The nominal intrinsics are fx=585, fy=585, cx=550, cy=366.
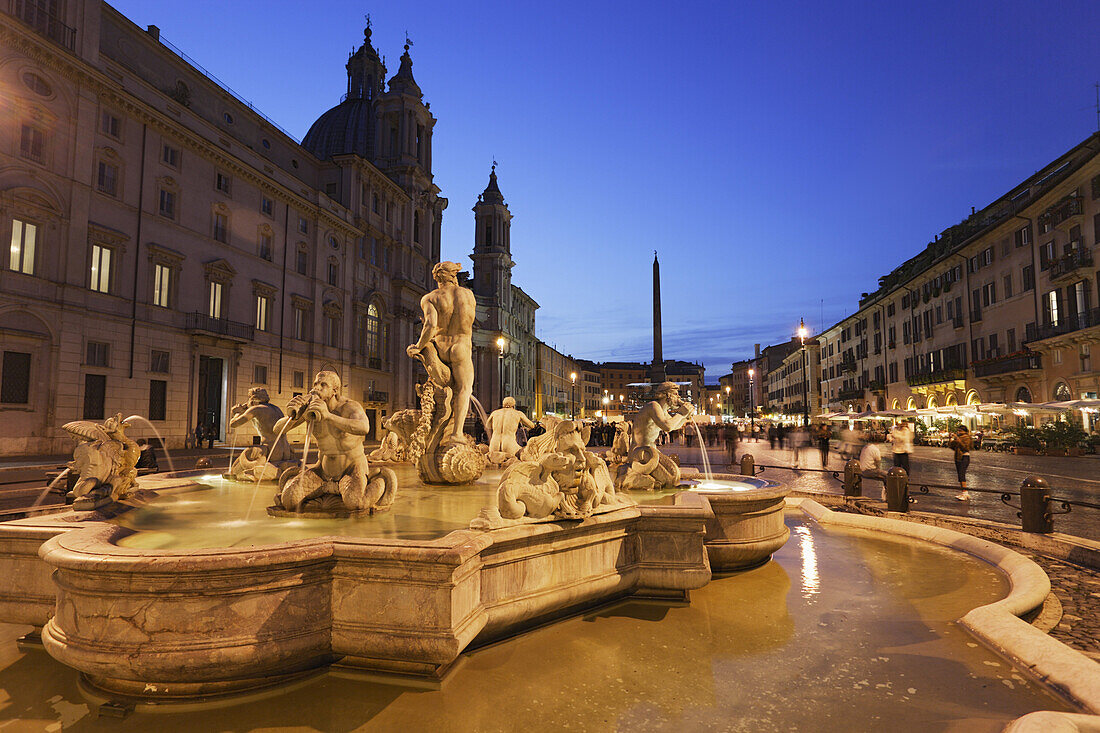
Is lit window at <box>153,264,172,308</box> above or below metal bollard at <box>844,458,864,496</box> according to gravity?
above

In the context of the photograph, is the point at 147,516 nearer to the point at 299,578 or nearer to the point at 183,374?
the point at 299,578

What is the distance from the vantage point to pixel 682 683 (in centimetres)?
338

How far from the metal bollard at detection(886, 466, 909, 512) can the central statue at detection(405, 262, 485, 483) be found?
6.28 m

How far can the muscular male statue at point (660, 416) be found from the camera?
7602 mm

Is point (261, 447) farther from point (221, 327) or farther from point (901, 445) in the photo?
point (221, 327)

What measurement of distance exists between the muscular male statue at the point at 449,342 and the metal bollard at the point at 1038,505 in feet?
22.9

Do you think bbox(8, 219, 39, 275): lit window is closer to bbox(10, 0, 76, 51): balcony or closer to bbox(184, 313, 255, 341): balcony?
bbox(10, 0, 76, 51): balcony

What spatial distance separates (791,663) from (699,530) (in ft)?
4.10

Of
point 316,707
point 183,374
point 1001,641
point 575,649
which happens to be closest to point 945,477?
point 1001,641

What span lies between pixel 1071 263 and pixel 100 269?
134ft

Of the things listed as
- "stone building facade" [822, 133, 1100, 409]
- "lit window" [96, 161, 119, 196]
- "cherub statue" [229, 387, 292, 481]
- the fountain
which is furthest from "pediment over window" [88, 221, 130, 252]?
"stone building facade" [822, 133, 1100, 409]

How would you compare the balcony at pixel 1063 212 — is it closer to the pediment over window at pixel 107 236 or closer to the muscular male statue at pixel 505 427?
the muscular male statue at pixel 505 427

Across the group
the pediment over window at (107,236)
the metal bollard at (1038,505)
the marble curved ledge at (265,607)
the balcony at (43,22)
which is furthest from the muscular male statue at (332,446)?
the balcony at (43,22)

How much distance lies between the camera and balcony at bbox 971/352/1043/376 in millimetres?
29031
